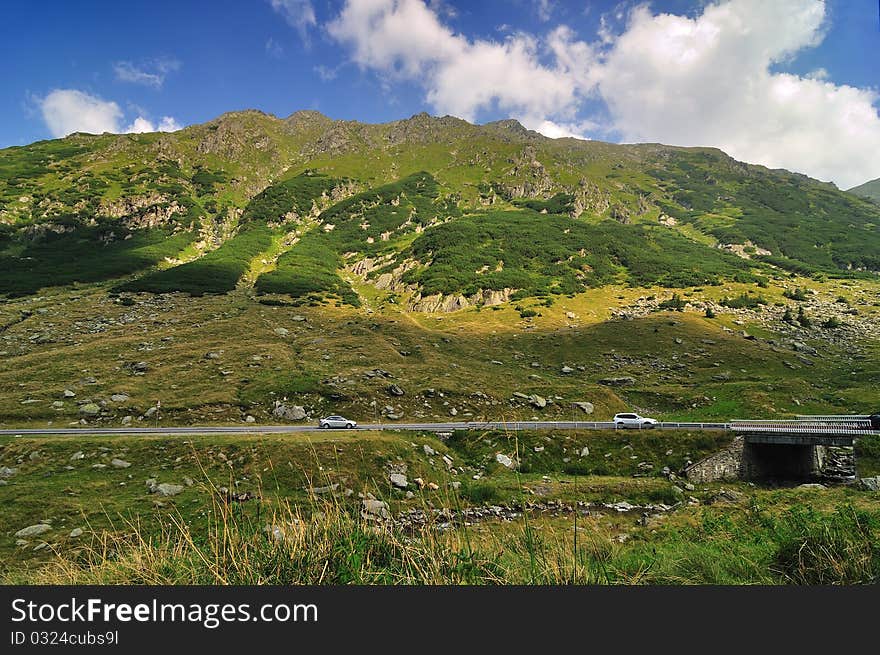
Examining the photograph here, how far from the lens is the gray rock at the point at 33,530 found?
392 inches

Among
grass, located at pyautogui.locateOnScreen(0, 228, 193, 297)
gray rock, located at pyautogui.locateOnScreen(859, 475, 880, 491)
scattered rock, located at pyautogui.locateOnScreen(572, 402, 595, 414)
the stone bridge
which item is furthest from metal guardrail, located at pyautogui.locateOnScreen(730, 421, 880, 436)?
grass, located at pyautogui.locateOnScreen(0, 228, 193, 297)

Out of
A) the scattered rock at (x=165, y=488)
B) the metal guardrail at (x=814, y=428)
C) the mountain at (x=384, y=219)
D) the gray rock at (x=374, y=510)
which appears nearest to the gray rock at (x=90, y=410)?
the scattered rock at (x=165, y=488)

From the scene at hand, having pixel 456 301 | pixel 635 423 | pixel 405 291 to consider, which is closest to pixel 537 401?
pixel 635 423

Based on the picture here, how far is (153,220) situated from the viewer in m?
96.7

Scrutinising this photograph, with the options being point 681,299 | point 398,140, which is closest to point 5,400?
point 681,299

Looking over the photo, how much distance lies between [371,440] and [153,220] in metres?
105

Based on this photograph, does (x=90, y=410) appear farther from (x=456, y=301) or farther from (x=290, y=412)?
(x=456, y=301)

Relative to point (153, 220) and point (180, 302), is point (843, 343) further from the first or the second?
point (153, 220)

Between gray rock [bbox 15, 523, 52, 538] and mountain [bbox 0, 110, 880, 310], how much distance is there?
49.7 m

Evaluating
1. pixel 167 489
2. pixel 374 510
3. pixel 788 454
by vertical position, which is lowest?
pixel 788 454

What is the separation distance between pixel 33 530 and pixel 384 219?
320ft

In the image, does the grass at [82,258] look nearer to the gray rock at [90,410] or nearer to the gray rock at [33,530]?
the gray rock at [90,410]

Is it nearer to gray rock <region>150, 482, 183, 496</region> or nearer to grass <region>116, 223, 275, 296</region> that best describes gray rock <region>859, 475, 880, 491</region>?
gray rock <region>150, 482, 183, 496</region>

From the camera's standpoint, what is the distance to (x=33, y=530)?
33.2 ft
